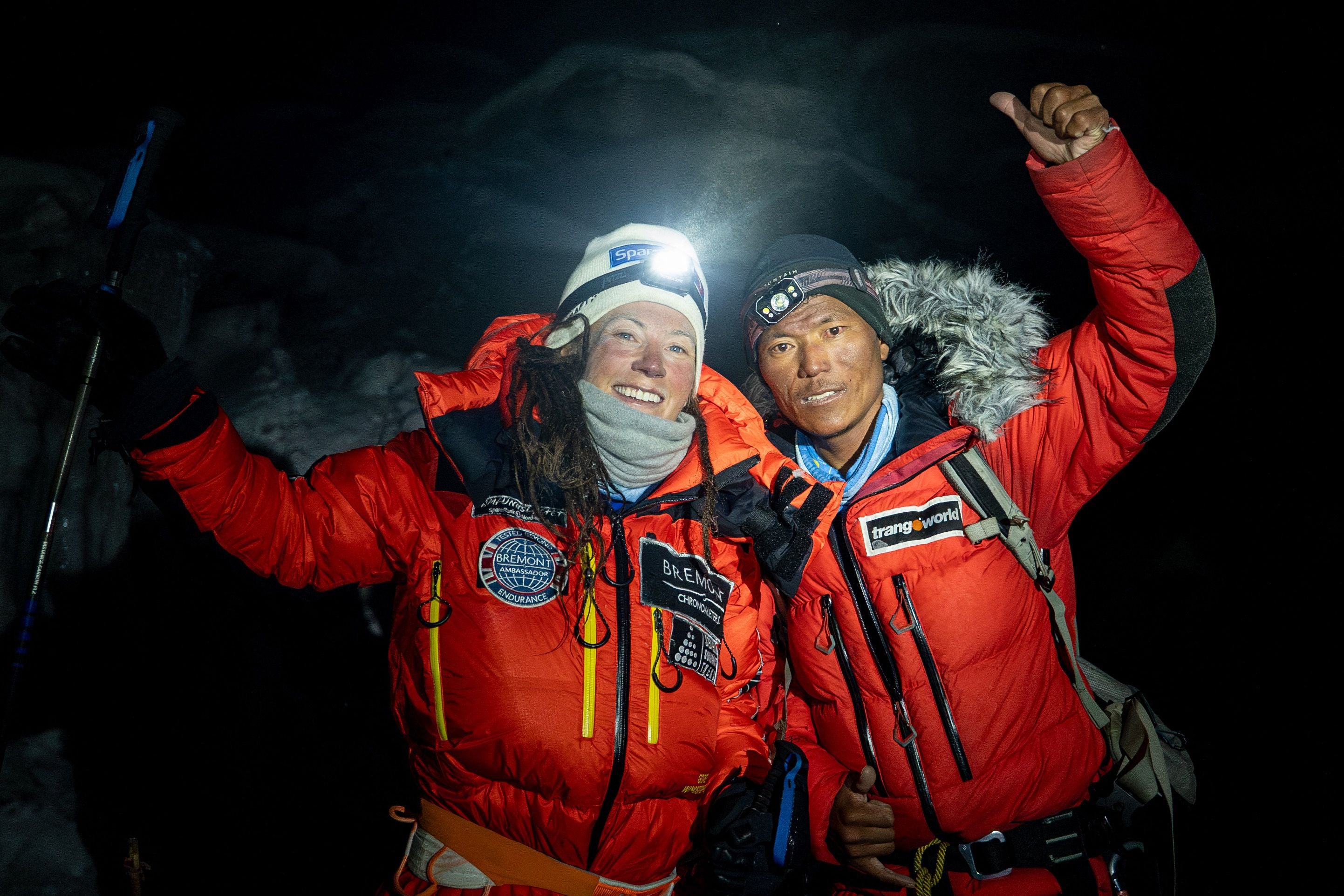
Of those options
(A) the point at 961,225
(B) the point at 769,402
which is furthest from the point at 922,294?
(A) the point at 961,225

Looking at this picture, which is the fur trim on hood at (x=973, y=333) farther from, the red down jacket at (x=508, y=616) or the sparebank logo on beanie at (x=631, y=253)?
the sparebank logo on beanie at (x=631, y=253)

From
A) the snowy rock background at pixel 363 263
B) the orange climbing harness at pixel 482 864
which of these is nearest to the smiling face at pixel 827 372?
the orange climbing harness at pixel 482 864

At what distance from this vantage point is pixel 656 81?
4.66 metres

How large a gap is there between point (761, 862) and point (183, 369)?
2441 millimetres

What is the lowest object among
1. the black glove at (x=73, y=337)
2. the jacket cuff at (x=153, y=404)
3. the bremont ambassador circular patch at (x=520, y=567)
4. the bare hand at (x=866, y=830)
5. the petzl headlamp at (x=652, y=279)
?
the bare hand at (x=866, y=830)

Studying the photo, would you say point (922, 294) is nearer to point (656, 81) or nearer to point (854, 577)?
point (854, 577)

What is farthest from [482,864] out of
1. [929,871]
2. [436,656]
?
[929,871]

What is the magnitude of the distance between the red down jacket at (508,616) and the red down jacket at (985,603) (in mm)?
483

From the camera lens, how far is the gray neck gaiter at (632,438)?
7.46 feet

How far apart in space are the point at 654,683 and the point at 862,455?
1.22 m

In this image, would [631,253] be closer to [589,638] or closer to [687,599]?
[687,599]

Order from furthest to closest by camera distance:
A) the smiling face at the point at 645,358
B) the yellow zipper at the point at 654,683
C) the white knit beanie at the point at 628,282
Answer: the white knit beanie at the point at 628,282 < the smiling face at the point at 645,358 < the yellow zipper at the point at 654,683

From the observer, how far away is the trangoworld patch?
2268mm

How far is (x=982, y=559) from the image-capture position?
7.98ft
